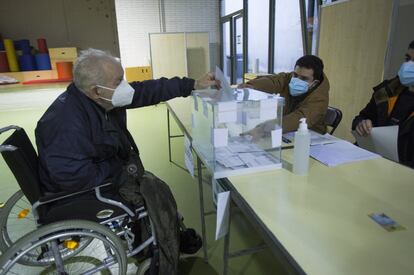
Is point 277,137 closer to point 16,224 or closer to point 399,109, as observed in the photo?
point 399,109

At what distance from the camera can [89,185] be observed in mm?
1233

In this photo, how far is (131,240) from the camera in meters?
1.39

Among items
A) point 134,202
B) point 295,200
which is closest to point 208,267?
point 134,202

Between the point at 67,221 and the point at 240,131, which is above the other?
the point at 240,131

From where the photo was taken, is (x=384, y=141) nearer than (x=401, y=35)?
Yes

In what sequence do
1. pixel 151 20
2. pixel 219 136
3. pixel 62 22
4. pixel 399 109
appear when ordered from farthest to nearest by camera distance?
1. pixel 151 20
2. pixel 62 22
3. pixel 399 109
4. pixel 219 136

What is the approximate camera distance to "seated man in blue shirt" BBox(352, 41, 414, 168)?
4.76ft

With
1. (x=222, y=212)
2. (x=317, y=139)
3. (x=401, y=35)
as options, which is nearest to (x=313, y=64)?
(x=317, y=139)

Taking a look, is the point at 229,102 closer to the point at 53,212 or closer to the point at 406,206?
the point at 406,206

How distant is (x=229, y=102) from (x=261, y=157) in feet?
0.97

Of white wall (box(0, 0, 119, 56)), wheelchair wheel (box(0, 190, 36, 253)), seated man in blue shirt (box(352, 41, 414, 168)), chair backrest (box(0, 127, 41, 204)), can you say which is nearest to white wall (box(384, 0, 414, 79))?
seated man in blue shirt (box(352, 41, 414, 168))

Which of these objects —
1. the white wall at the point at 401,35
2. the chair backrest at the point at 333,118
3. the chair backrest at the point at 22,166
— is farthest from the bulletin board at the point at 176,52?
the chair backrest at the point at 22,166

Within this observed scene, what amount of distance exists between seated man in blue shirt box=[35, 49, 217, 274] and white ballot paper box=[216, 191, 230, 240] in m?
0.37

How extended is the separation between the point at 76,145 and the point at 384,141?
1436 mm
